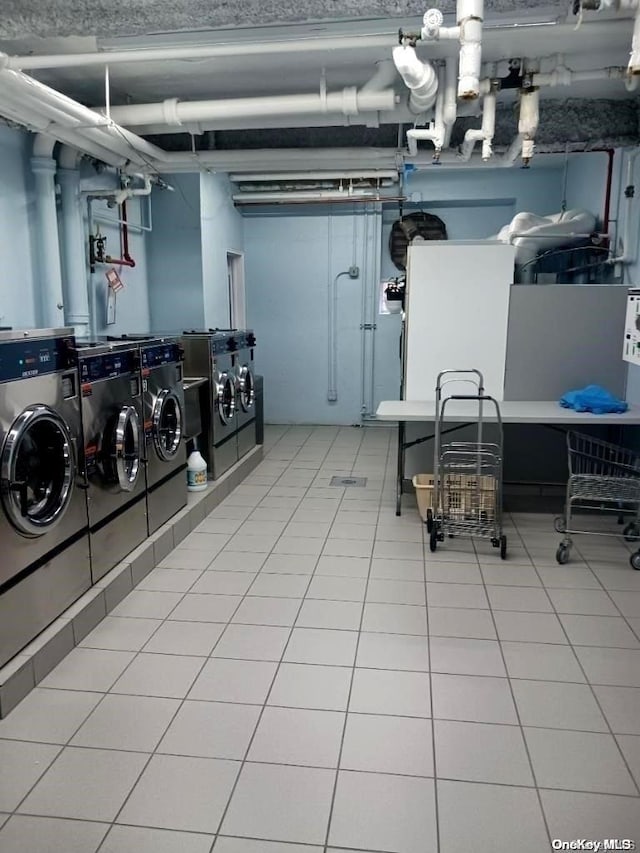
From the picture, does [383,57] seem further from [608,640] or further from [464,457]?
[608,640]

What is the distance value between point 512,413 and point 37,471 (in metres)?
3.26

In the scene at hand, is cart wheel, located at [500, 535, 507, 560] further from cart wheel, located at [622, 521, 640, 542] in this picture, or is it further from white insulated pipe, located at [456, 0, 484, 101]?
white insulated pipe, located at [456, 0, 484, 101]

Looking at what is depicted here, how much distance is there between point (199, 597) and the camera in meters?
3.61

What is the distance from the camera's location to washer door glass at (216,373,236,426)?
5.51 metres

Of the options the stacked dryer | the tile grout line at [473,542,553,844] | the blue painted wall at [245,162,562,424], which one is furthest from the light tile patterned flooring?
the blue painted wall at [245,162,562,424]

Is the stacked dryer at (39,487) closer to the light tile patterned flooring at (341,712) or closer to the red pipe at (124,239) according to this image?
the light tile patterned flooring at (341,712)

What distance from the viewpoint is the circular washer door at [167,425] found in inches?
161

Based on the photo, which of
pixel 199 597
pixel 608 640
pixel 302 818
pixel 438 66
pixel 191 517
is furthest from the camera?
pixel 191 517

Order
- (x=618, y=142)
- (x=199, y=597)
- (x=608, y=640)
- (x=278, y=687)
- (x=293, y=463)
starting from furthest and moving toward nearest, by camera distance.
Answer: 1. (x=293, y=463)
2. (x=618, y=142)
3. (x=199, y=597)
4. (x=608, y=640)
5. (x=278, y=687)

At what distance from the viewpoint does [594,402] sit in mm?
4684

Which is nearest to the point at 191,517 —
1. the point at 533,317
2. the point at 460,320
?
the point at 460,320

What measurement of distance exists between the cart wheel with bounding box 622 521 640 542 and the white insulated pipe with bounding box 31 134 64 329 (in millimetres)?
4347

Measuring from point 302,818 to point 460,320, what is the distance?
414 cm

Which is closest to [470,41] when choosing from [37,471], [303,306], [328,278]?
[37,471]
